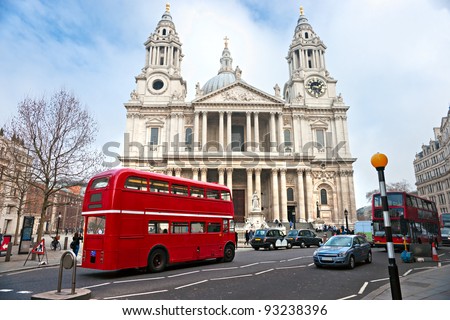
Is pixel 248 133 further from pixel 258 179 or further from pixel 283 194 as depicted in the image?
pixel 283 194

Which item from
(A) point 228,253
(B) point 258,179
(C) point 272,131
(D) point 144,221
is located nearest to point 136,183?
(D) point 144,221

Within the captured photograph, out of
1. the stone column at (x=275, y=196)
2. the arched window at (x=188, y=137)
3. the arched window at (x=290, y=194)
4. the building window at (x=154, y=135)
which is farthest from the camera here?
the building window at (x=154, y=135)

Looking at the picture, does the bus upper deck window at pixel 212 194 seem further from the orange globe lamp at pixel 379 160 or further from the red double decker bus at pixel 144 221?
the orange globe lamp at pixel 379 160

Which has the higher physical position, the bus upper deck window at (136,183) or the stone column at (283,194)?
the stone column at (283,194)

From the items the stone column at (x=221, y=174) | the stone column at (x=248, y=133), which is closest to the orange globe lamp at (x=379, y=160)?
the stone column at (x=221, y=174)

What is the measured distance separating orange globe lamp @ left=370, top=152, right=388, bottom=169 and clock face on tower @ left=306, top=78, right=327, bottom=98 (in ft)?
155

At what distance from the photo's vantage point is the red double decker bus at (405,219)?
19.0m

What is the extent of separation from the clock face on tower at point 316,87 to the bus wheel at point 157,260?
150ft

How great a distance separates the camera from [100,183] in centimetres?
1093

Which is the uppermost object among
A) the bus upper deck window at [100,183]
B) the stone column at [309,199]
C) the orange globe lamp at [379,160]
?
the stone column at [309,199]

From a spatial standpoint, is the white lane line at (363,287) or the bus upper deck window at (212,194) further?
the bus upper deck window at (212,194)

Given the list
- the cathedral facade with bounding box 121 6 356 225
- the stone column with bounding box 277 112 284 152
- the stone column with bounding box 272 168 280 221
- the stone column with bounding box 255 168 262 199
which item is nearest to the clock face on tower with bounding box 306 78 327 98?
the cathedral facade with bounding box 121 6 356 225

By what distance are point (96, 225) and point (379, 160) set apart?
959 cm

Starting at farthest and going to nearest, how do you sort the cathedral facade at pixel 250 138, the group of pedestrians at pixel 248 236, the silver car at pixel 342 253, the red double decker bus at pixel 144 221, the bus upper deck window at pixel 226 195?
1. the cathedral facade at pixel 250 138
2. the group of pedestrians at pixel 248 236
3. the bus upper deck window at pixel 226 195
4. the silver car at pixel 342 253
5. the red double decker bus at pixel 144 221
